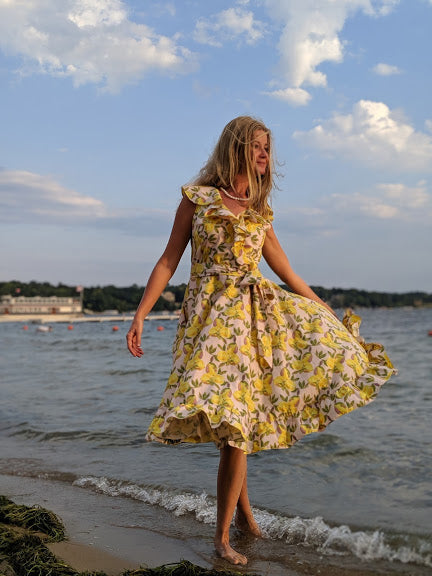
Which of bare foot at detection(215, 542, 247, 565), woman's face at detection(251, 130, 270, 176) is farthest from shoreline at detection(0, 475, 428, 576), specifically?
woman's face at detection(251, 130, 270, 176)

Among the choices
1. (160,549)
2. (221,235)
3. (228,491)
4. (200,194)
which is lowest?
(160,549)

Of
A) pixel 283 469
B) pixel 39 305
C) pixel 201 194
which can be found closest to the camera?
pixel 201 194

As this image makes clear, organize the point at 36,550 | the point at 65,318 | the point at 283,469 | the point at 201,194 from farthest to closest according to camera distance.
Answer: the point at 65,318
the point at 283,469
the point at 201,194
the point at 36,550

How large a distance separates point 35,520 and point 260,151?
90.5 inches

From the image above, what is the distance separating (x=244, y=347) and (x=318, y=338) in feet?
1.24

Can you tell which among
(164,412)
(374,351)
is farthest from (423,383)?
(164,412)

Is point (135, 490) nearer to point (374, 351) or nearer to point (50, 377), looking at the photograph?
point (374, 351)

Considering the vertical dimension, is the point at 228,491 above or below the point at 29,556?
above

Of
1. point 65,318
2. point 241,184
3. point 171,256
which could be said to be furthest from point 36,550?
point 65,318

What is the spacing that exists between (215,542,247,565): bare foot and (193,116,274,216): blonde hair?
1660 mm

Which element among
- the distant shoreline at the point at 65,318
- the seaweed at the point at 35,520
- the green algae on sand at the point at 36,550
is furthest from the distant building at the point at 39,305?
the green algae on sand at the point at 36,550

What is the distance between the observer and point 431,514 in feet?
12.6

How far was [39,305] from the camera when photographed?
9544cm

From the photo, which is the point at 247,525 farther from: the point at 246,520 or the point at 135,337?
the point at 135,337
